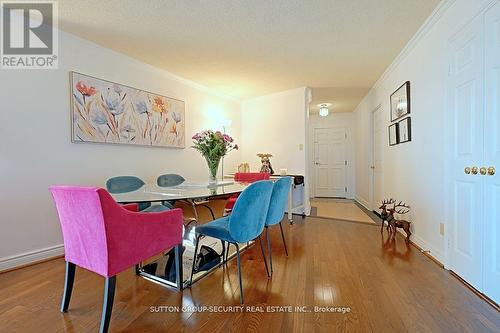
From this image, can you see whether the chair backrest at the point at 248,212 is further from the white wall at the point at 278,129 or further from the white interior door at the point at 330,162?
the white interior door at the point at 330,162

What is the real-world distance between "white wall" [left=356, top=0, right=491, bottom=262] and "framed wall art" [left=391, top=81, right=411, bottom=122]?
9 centimetres

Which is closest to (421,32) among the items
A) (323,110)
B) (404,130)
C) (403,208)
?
(404,130)

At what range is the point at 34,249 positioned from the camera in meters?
2.35

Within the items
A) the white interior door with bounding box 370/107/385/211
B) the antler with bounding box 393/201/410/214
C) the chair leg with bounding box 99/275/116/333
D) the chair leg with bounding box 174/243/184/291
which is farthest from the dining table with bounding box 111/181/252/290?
the white interior door with bounding box 370/107/385/211

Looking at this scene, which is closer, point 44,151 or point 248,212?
point 248,212

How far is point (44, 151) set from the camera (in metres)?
2.38

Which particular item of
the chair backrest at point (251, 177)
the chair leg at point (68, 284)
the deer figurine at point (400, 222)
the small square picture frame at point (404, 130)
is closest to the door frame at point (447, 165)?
the deer figurine at point (400, 222)

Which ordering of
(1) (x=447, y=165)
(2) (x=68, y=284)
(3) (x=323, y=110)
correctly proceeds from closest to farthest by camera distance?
1. (2) (x=68, y=284)
2. (1) (x=447, y=165)
3. (3) (x=323, y=110)

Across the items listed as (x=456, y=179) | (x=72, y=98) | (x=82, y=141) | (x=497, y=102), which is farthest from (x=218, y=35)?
(x=456, y=179)

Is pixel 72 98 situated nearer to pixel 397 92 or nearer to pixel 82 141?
pixel 82 141

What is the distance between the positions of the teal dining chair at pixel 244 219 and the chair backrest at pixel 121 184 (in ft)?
3.32

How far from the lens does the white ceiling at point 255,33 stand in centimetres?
211

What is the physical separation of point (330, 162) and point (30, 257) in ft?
21.0

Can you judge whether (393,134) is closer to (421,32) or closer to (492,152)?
(421,32)
